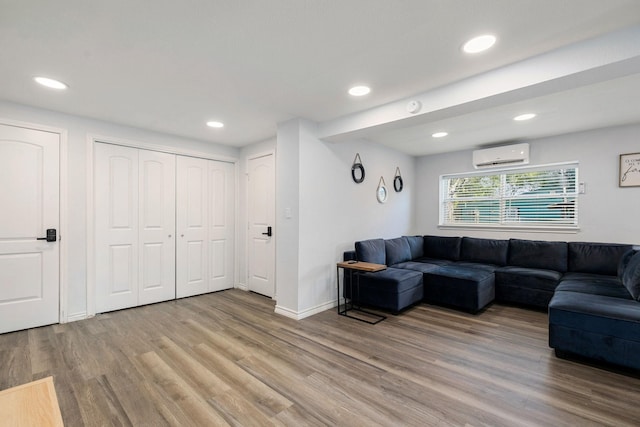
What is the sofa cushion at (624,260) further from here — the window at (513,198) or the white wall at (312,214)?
the white wall at (312,214)

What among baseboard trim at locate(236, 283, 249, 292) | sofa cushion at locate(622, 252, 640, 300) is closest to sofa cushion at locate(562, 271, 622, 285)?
sofa cushion at locate(622, 252, 640, 300)

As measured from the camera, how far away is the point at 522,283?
151 inches

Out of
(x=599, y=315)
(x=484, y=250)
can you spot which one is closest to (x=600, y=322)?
(x=599, y=315)

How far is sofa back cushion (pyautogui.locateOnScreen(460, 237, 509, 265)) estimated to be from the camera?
4.49 metres

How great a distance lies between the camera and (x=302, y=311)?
3.49 metres

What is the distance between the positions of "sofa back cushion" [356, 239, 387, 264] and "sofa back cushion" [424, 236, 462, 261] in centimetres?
127

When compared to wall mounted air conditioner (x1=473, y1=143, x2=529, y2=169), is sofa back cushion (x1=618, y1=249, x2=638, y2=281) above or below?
below

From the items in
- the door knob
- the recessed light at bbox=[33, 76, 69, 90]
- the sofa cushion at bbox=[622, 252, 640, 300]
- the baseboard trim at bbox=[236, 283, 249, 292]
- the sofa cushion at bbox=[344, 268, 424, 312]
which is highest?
the recessed light at bbox=[33, 76, 69, 90]

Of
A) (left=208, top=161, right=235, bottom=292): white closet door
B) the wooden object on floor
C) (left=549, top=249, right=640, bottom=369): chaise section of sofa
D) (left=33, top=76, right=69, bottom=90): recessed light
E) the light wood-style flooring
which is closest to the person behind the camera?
the wooden object on floor

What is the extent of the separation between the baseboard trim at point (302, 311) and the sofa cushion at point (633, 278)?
294 centimetres

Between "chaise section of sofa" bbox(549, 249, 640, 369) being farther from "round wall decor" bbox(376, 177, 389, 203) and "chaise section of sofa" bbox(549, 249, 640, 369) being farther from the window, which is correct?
"round wall decor" bbox(376, 177, 389, 203)

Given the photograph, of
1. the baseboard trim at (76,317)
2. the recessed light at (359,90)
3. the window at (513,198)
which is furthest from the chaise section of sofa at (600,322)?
the baseboard trim at (76,317)

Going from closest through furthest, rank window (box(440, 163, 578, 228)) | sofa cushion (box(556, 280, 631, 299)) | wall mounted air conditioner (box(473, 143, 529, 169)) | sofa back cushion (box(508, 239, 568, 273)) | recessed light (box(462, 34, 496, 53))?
1. recessed light (box(462, 34, 496, 53))
2. sofa cushion (box(556, 280, 631, 299))
3. sofa back cushion (box(508, 239, 568, 273))
4. window (box(440, 163, 578, 228))
5. wall mounted air conditioner (box(473, 143, 529, 169))

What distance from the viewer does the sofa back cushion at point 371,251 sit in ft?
12.8
